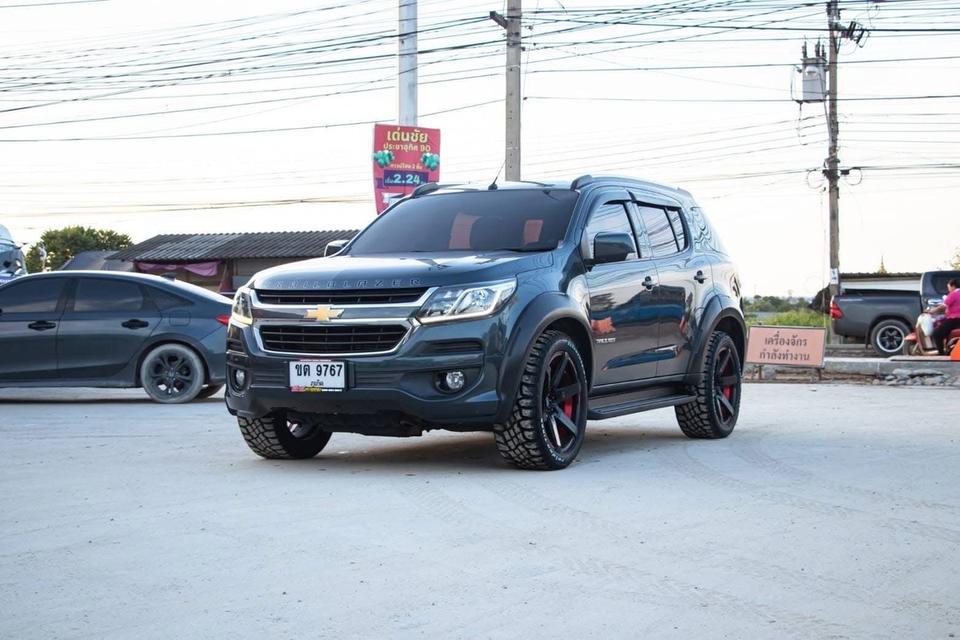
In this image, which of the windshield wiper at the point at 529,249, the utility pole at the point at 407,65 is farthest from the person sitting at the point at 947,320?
the windshield wiper at the point at 529,249

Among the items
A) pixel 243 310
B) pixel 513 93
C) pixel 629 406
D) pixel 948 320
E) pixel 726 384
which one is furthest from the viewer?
pixel 513 93

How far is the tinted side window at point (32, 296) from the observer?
14195mm

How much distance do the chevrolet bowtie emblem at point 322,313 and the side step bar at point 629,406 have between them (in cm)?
184

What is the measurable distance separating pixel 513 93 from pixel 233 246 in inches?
1331

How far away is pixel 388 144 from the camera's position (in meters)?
22.6

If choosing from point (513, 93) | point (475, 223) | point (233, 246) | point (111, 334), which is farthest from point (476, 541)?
point (233, 246)

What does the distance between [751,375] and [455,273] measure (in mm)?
14438

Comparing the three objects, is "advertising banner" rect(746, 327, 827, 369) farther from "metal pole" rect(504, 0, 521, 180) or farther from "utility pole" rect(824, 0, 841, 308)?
"utility pole" rect(824, 0, 841, 308)

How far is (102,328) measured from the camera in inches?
554

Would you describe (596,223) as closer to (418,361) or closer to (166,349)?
(418,361)

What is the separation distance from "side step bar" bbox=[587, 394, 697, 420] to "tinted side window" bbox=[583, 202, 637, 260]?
102 centimetres

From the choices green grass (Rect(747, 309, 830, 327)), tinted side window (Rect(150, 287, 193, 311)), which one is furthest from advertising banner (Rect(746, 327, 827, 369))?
green grass (Rect(747, 309, 830, 327))

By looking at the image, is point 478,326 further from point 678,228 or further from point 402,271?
point 678,228

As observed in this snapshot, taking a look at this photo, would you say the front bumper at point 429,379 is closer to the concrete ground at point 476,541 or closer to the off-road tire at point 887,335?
the concrete ground at point 476,541
